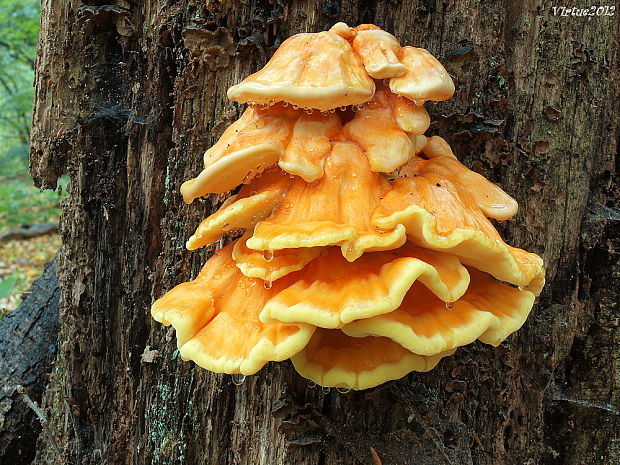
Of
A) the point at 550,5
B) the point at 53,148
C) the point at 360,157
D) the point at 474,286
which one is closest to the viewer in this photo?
the point at 360,157

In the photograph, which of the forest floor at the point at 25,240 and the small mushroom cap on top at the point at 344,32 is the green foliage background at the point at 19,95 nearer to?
the forest floor at the point at 25,240

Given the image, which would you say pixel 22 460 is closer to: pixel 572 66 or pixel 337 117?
pixel 337 117

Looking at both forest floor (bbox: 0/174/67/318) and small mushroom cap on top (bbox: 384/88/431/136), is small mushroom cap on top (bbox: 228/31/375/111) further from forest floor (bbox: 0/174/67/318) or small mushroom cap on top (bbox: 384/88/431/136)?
forest floor (bbox: 0/174/67/318)

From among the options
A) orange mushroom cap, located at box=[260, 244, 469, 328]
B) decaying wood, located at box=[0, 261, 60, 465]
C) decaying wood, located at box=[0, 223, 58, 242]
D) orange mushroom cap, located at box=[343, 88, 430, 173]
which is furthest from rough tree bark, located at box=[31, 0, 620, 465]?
decaying wood, located at box=[0, 223, 58, 242]

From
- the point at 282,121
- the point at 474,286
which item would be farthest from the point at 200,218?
the point at 474,286

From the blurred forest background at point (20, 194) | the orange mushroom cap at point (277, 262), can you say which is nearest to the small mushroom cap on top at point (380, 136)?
the orange mushroom cap at point (277, 262)
